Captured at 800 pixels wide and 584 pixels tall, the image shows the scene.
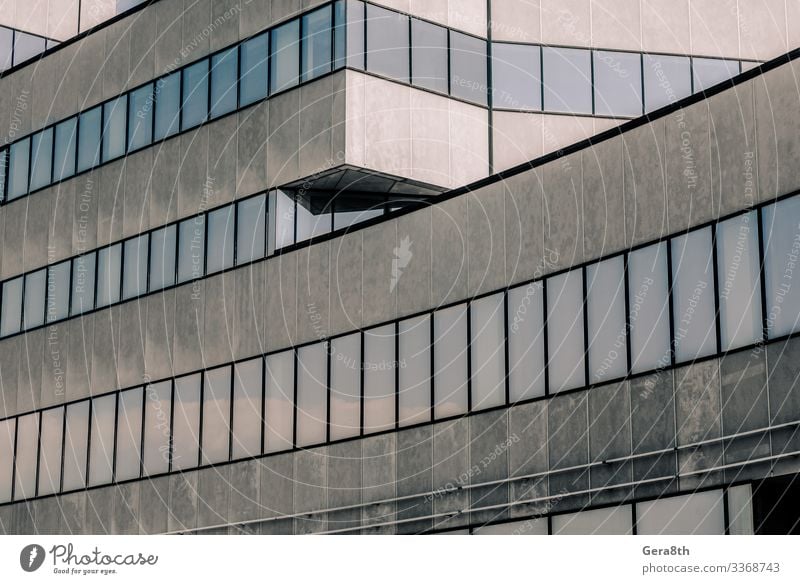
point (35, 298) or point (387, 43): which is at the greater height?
point (387, 43)

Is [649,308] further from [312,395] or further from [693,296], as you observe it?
[312,395]

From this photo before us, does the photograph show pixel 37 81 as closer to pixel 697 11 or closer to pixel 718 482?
pixel 697 11

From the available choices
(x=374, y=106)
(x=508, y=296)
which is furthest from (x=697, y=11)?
(x=508, y=296)

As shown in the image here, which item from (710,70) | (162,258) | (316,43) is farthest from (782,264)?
(162,258)

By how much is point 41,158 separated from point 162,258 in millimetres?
9007

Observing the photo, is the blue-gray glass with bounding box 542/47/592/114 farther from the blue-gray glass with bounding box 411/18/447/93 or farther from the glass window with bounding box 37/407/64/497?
the glass window with bounding box 37/407/64/497

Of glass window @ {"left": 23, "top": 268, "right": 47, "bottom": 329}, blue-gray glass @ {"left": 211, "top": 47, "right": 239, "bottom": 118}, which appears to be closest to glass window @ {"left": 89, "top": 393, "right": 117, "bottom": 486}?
glass window @ {"left": 23, "top": 268, "right": 47, "bottom": 329}

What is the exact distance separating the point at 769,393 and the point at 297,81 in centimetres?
2118

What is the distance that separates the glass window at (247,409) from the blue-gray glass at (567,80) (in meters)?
13.8

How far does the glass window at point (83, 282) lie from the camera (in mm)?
55716

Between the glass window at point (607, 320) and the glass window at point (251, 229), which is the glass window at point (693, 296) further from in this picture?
the glass window at point (251, 229)

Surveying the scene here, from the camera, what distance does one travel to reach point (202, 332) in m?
51.0

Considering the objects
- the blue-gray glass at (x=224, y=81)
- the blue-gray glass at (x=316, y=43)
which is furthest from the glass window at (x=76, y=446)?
the blue-gray glass at (x=316, y=43)

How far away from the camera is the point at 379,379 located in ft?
147
